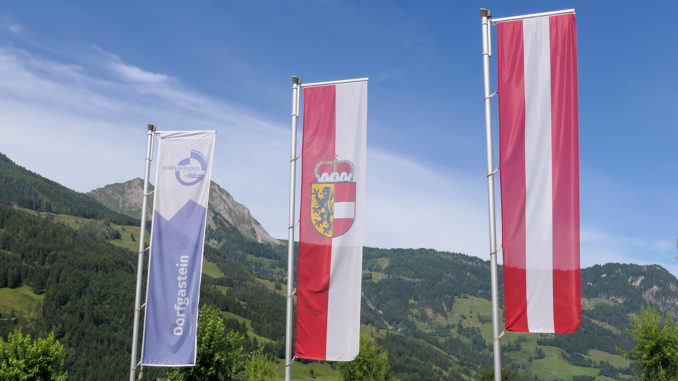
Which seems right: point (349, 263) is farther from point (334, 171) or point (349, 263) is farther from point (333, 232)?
point (334, 171)

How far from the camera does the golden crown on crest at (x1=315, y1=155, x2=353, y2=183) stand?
18.8m

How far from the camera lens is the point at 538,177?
15.7 meters

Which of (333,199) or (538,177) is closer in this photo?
(538,177)

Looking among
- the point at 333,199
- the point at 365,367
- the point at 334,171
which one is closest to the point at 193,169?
the point at 334,171

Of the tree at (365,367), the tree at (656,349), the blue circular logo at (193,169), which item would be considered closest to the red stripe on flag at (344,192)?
the blue circular logo at (193,169)

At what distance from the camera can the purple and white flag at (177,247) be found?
71.9ft

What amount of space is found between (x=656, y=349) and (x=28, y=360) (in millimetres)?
46087

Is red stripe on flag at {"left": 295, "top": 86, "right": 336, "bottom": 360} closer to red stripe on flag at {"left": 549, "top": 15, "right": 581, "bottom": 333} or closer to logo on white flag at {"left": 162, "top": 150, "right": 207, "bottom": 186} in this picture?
logo on white flag at {"left": 162, "top": 150, "right": 207, "bottom": 186}

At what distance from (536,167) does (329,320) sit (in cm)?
822

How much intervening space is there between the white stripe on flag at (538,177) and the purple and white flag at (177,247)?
41.3ft

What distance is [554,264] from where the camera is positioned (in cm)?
1531

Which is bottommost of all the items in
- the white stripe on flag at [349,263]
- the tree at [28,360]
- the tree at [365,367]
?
the tree at [365,367]

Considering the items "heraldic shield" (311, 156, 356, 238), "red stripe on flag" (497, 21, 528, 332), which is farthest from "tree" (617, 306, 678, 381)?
"heraldic shield" (311, 156, 356, 238)

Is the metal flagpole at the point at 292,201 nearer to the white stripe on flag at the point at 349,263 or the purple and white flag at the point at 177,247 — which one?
the white stripe on flag at the point at 349,263
